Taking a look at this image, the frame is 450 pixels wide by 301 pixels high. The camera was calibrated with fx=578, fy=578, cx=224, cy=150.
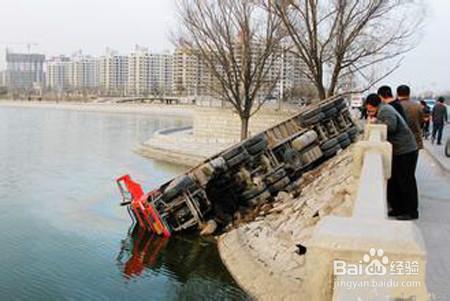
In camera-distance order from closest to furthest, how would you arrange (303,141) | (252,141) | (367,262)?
(367,262), (252,141), (303,141)

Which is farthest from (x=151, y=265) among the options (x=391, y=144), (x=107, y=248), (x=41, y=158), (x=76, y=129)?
(x=76, y=129)

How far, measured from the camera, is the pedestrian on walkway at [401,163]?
7714mm

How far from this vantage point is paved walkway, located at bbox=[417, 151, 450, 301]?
233 inches

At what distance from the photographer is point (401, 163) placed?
25.7 ft

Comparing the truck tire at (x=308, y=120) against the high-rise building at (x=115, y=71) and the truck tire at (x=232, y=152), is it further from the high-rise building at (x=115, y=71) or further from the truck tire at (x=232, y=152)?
the high-rise building at (x=115, y=71)

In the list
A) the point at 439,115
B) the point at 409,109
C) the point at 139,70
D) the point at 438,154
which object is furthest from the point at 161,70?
the point at 409,109

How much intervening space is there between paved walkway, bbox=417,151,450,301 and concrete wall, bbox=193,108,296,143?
1581 centimetres

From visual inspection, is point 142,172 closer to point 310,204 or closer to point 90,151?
point 90,151

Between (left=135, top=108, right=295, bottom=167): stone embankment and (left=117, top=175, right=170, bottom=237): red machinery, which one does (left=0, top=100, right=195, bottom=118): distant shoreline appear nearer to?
(left=135, top=108, right=295, bottom=167): stone embankment

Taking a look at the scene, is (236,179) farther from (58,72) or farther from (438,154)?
(58,72)

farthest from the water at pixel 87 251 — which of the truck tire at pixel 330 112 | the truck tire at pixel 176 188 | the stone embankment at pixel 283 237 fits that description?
the truck tire at pixel 330 112

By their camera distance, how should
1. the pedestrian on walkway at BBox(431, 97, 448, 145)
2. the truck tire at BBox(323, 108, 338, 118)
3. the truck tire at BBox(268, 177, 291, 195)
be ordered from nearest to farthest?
the truck tire at BBox(268, 177, 291, 195)
the truck tire at BBox(323, 108, 338, 118)
the pedestrian on walkway at BBox(431, 97, 448, 145)

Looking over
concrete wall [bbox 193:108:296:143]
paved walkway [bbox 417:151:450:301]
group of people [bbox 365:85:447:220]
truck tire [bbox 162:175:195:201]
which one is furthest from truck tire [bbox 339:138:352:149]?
concrete wall [bbox 193:108:296:143]

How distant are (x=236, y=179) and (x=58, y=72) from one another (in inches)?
7194
